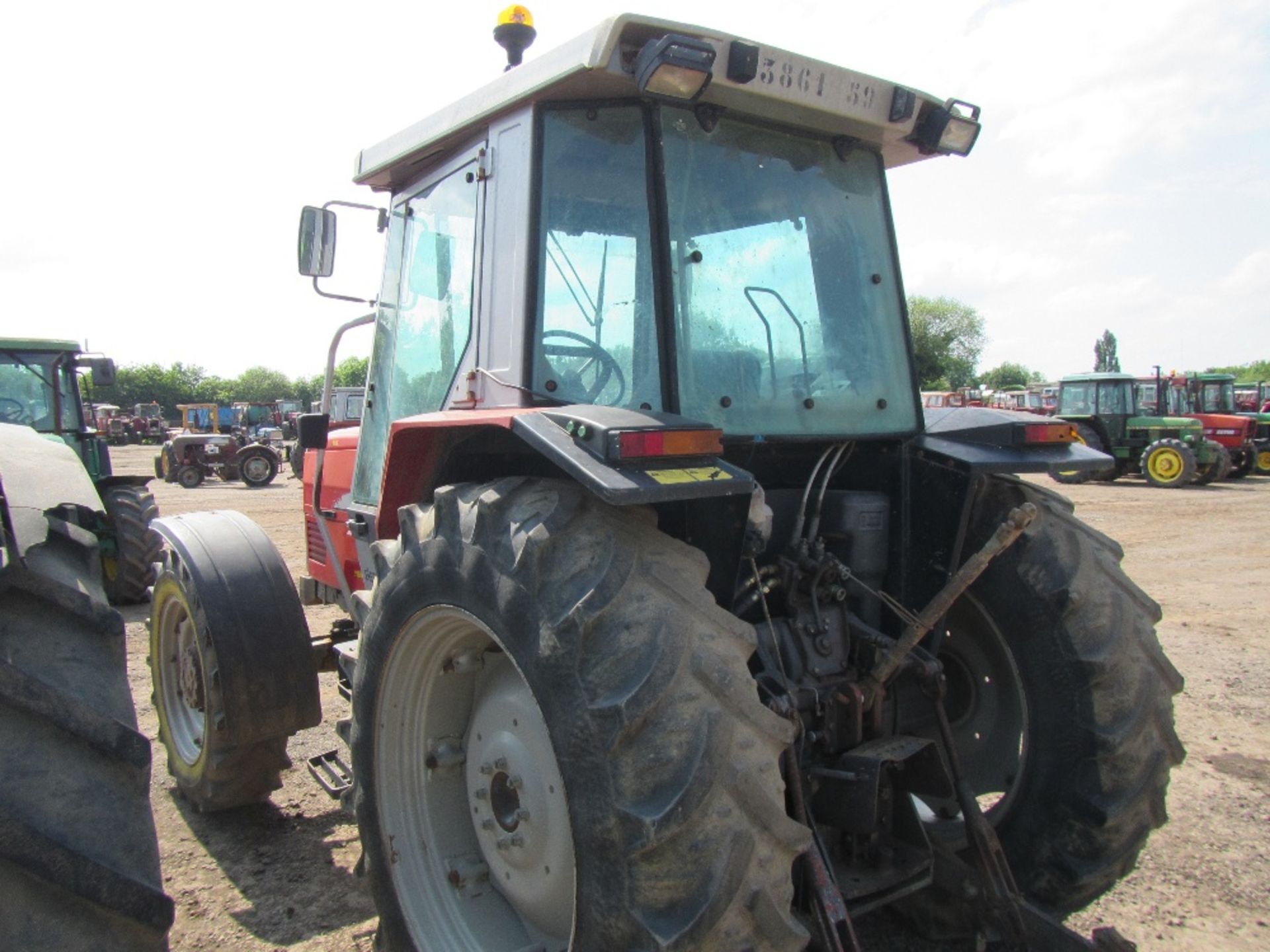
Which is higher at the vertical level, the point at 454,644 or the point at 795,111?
the point at 795,111

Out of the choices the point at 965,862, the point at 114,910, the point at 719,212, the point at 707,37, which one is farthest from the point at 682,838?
the point at 707,37

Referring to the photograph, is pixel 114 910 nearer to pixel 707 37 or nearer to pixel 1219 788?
pixel 707 37

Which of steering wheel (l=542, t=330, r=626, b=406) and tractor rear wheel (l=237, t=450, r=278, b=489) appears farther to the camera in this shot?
tractor rear wheel (l=237, t=450, r=278, b=489)

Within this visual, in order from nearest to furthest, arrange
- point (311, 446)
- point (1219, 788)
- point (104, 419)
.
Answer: point (311, 446) < point (1219, 788) < point (104, 419)

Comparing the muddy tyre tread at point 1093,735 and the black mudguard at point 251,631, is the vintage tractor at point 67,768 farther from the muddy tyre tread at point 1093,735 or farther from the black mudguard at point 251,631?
the muddy tyre tread at point 1093,735

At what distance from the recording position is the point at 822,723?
2.41 m

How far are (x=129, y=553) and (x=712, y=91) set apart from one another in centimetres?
746

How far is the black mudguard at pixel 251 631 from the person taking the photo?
3.35 metres

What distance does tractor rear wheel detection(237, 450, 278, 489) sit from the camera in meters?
21.0

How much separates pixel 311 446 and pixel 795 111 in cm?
228

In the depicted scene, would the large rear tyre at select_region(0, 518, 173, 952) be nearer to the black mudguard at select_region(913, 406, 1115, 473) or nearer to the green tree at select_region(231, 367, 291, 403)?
the black mudguard at select_region(913, 406, 1115, 473)

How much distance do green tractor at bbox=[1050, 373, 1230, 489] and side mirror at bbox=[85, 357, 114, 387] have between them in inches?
648

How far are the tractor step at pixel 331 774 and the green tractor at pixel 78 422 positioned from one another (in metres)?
5.23

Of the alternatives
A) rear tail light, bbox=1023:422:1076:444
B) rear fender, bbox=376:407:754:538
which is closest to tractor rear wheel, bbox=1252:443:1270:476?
rear tail light, bbox=1023:422:1076:444
